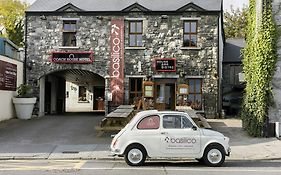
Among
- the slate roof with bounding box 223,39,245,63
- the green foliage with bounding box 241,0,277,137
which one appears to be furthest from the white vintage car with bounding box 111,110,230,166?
the slate roof with bounding box 223,39,245,63

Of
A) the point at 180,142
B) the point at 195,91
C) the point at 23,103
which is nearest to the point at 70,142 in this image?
the point at 180,142

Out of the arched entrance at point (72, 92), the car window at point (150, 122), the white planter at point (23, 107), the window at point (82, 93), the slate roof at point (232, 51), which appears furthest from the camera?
the window at point (82, 93)

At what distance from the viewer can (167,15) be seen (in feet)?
89.4

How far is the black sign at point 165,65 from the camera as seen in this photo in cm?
2706

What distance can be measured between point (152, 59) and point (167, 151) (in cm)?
1538

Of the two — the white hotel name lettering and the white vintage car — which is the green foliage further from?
the white hotel name lettering

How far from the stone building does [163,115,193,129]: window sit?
14.3 meters

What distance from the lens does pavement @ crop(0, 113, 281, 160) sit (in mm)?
14258

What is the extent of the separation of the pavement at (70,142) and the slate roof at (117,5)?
805 cm

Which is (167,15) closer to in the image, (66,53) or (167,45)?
(167,45)

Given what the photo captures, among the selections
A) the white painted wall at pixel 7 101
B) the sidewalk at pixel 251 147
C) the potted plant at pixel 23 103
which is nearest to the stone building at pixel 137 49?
the white painted wall at pixel 7 101

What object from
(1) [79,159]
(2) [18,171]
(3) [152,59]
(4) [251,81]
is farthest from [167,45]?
(2) [18,171]

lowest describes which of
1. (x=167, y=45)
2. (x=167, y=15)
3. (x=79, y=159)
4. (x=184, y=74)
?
(x=79, y=159)

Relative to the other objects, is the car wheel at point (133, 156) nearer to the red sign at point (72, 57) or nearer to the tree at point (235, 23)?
the red sign at point (72, 57)
